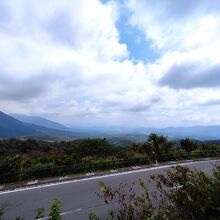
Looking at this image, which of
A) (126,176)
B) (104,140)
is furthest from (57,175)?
(104,140)

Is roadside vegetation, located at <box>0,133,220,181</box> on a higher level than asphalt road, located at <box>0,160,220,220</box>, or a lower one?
higher

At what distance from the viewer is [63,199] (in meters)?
12.3

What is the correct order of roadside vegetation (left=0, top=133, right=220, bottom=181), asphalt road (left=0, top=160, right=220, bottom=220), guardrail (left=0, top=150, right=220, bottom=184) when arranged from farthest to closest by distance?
roadside vegetation (left=0, top=133, right=220, bottom=181), guardrail (left=0, top=150, right=220, bottom=184), asphalt road (left=0, top=160, right=220, bottom=220)

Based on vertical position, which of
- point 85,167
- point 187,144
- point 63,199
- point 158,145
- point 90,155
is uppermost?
point 187,144

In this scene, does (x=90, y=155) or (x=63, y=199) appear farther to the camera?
(x=90, y=155)

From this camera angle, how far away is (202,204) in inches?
218

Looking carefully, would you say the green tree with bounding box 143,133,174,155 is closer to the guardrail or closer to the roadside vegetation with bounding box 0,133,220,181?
the roadside vegetation with bounding box 0,133,220,181

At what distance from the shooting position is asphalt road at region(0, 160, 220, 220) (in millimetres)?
10578

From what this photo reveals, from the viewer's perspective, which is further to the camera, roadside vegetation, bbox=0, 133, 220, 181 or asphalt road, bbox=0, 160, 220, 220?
roadside vegetation, bbox=0, 133, 220, 181

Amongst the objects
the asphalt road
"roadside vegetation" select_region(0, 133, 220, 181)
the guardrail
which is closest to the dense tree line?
"roadside vegetation" select_region(0, 133, 220, 181)

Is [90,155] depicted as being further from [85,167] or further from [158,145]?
[85,167]

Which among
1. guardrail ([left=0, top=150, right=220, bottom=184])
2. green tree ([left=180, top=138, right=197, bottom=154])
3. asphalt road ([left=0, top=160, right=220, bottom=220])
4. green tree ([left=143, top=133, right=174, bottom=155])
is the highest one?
green tree ([left=180, top=138, right=197, bottom=154])

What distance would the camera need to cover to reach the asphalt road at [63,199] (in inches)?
416

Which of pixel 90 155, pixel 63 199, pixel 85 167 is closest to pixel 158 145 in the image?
pixel 90 155
